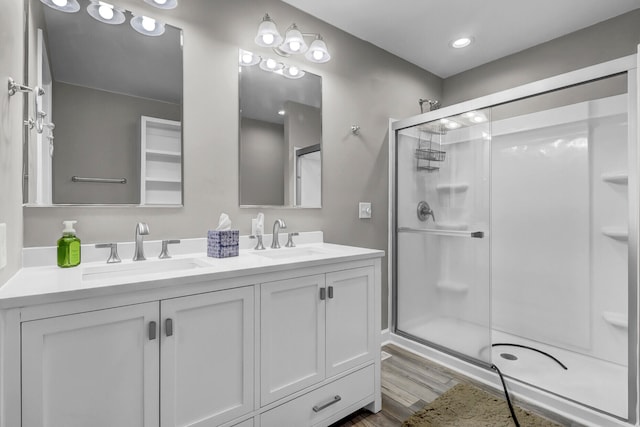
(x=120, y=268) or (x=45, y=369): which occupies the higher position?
(x=120, y=268)

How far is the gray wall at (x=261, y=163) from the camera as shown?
1829 mm

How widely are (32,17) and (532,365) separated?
3.27 meters

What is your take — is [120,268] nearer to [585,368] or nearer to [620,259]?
[585,368]

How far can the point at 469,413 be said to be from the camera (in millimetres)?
1656

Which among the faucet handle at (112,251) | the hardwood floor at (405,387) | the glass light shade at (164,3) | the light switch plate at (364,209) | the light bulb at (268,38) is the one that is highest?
the glass light shade at (164,3)

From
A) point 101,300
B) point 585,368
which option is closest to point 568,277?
point 585,368

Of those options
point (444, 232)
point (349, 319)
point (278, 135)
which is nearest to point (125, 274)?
point (349, 319)

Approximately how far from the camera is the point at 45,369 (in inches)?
34.8

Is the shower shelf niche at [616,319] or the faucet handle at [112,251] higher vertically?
the faucet handle at [112,251]

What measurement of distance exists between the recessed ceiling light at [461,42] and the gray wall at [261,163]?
1586 millimetres

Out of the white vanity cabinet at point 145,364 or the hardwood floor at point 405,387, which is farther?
the hardwood floor at point 405,387

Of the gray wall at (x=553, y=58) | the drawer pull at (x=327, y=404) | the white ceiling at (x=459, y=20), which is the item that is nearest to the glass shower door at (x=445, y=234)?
the white ceiling at (x=459, y=20)

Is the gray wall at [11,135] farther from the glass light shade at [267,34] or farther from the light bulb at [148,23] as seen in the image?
the glass light shade at [267,34]

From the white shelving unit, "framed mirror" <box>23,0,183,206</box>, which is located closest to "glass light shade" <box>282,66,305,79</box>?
"framed mirror" <box>23,0,183,206</box>
